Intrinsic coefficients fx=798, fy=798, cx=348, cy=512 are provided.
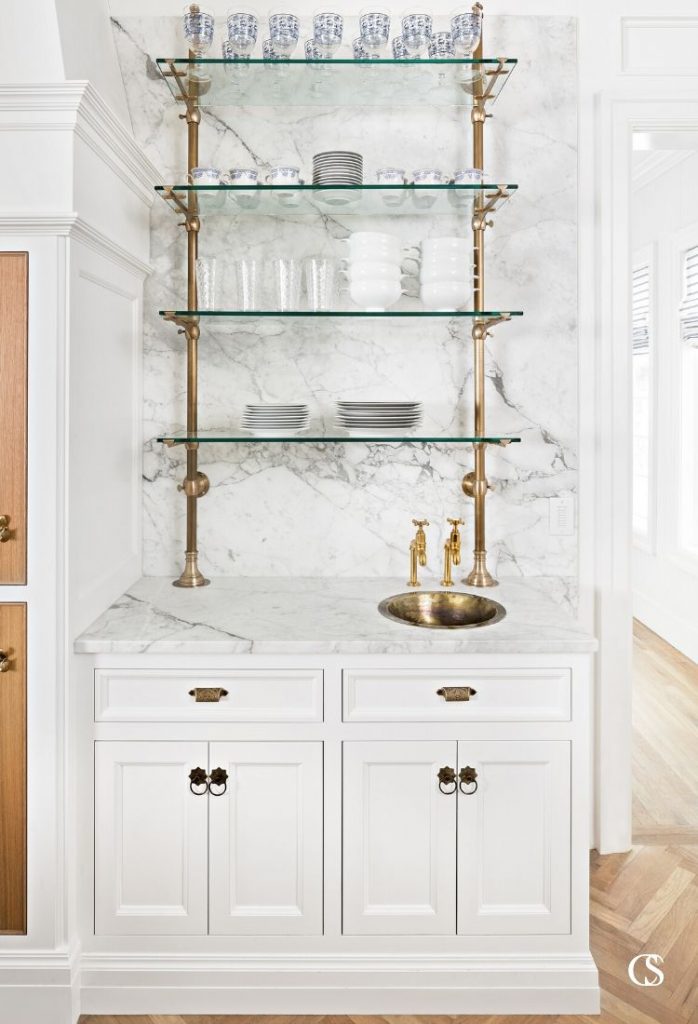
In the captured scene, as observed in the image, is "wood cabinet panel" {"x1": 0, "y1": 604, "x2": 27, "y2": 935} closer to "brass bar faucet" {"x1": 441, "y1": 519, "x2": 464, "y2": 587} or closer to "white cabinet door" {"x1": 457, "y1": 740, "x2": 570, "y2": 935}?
"white cabinet door" {"x1": 457, "y1": 740, "x2": 570, "y2": 935}

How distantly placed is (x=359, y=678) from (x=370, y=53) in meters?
1.77

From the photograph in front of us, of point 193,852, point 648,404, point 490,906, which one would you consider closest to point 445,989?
point 490,906

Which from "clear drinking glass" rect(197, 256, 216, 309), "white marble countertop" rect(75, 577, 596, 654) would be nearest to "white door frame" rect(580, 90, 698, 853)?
"white marble countertop" rect(75, 577, 596, 654)

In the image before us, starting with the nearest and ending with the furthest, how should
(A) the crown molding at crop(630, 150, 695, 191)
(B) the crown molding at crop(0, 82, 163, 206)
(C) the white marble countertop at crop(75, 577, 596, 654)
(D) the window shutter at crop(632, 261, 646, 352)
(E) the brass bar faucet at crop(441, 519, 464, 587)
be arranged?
(B) the crown molding at crop(0, 82, 163, 206)
(C) the white marble countertop at crop(75, 577, 596, 654)
(E) the brass bar faucet at crop(441, 519, 464, 587)
(A) the crown molding at crop(630, 150, 695, 191)
(D) the window shutter at crop(632, 261, 646, 352)

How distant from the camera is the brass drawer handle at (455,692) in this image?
1923 mm

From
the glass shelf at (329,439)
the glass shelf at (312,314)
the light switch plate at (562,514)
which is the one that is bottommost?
the light switch plate at (562,514)

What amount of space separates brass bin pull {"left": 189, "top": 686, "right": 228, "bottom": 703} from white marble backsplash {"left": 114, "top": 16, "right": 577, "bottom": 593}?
0.70 metres

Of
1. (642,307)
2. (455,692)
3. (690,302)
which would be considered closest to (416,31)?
(455,692)

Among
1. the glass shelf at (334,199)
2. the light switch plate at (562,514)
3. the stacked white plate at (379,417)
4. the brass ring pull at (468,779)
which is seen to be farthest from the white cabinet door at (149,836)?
the glass shelf at (334,199)

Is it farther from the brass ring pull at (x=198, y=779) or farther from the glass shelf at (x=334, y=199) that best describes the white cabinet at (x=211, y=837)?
the glass shelf at (x=334, y=199)

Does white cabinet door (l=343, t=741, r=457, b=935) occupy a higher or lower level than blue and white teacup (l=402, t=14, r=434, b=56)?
lower

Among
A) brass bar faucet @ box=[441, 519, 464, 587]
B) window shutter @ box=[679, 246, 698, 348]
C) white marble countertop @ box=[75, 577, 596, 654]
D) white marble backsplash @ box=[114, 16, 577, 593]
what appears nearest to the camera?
white marble countertop @ box=[75, 577, 596, 654]

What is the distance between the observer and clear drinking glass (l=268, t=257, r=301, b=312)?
7.66 ft

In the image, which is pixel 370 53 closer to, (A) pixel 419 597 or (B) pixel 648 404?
(A) pixel 419 597
